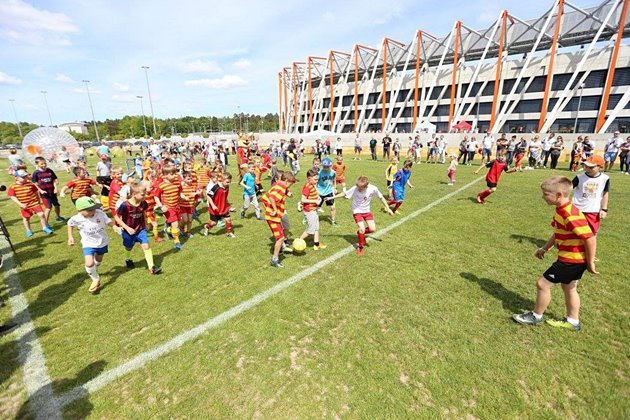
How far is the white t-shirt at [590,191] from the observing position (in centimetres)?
551

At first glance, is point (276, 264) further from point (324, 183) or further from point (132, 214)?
point (324, 183)

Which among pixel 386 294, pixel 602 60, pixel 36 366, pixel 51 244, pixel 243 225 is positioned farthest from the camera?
pixel 602 60

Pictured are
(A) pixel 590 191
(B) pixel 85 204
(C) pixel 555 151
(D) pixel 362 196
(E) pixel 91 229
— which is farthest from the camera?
(C) pixel 555 151

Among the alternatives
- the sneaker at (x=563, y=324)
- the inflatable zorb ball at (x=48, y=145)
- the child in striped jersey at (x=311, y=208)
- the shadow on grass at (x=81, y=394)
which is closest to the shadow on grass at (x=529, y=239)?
the sneaker at (x=563, y=324)

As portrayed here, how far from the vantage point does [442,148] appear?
907 inches

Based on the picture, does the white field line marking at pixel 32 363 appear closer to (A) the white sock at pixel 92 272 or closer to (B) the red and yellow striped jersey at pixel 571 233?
(A) the white sock at pixel 92 272

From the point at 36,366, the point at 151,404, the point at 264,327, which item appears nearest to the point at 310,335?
the point at 264,327

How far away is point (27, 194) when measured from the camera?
28.2ft

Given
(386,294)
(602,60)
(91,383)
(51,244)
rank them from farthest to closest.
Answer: (602,60) → (51,244) → (386,294) → (91,383)

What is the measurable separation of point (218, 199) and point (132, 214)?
7.77 ft

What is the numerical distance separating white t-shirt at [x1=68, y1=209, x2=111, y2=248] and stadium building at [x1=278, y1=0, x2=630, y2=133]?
1463 inches

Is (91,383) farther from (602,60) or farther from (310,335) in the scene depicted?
(602,60)

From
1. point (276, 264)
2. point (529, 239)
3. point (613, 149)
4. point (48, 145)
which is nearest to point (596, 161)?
point (529, 239)

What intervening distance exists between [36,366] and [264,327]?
281cm
